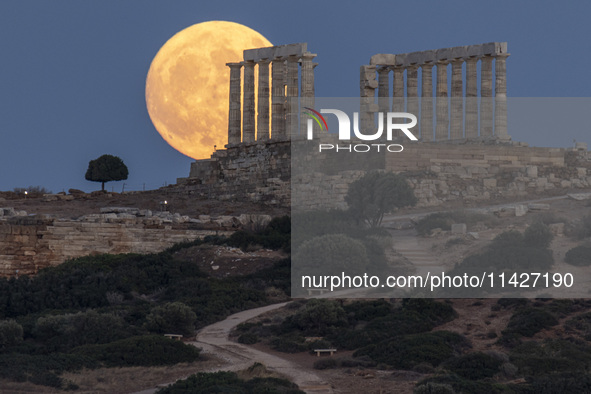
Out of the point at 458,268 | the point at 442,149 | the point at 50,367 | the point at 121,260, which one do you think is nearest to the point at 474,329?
the point at 458,268

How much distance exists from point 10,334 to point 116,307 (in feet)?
18.9

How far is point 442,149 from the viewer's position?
201ft

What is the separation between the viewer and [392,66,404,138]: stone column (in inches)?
2697

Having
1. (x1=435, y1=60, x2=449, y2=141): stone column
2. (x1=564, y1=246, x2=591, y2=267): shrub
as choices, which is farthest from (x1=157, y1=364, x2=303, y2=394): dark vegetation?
(x1=435, y1=60, x2=449, y2=141): stone column

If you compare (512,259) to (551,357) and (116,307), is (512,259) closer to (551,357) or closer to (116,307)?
(551,357)

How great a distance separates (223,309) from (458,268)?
860 centimetres

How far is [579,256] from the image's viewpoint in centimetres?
4188

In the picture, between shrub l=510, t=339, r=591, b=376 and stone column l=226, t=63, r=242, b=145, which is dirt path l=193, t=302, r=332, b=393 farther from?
stone column l=226, t=63, r=242, b=145

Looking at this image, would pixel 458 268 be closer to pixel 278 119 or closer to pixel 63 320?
pixel 63 320

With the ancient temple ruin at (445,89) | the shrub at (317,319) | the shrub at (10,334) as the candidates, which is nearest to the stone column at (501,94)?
the ancient temple ruin at (445,89)

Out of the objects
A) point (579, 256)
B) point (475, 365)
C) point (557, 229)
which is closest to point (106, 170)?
point (557, 229)

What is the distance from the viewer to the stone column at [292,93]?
63531 millimetres

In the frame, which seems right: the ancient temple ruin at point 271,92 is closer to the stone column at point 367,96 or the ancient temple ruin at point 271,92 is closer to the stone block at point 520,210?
the stone column at point 367,96

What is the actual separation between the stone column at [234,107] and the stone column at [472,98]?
12941 millimetres
